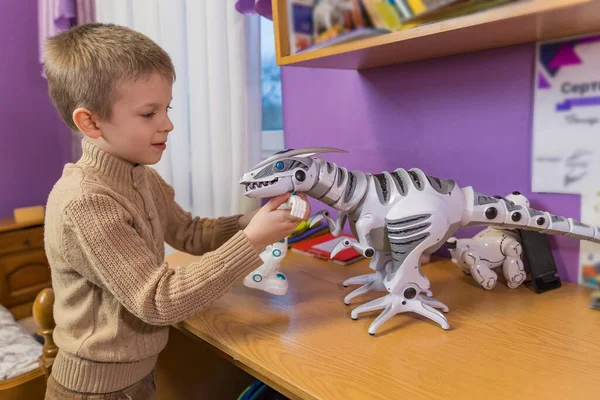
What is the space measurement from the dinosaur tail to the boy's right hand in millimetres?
261

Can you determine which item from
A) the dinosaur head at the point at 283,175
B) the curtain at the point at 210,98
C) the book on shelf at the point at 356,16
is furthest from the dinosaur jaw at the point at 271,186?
the curtain at the point at 210,98

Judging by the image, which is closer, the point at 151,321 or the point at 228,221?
the point at 151,321

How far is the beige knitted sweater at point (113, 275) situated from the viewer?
63cm

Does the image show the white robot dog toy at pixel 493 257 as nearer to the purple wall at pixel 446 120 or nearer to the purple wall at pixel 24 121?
the purple wall at pixel 446 120

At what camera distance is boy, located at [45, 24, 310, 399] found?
25.0 inches

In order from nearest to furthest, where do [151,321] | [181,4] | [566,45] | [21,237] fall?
[151,321] < [566,45] < [181,4] < [21,237]

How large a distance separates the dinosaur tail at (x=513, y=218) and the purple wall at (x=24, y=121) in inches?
83.1

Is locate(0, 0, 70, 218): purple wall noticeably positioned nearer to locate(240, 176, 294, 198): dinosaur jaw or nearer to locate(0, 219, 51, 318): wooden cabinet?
locate(0, 219, 51, 318): wooden cabinet

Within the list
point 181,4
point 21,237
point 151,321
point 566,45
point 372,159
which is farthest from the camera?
point 21,237

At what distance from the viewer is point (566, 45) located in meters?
0.76

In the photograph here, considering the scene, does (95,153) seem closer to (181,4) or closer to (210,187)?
(210,187)

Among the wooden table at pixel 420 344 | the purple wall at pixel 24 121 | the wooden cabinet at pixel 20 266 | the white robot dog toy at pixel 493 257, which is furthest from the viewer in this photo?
the purple wall at pixel 24 121

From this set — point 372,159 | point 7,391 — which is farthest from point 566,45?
point 7,391

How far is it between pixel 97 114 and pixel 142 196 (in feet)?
0.50
